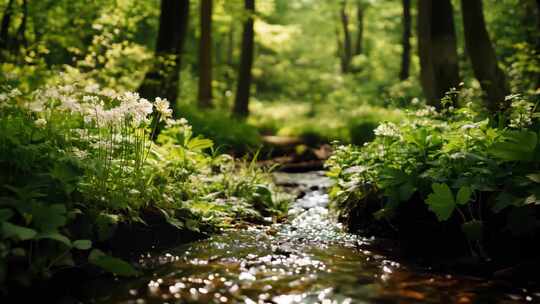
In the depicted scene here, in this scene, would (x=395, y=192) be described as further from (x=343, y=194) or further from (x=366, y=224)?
(x=343, y=194)

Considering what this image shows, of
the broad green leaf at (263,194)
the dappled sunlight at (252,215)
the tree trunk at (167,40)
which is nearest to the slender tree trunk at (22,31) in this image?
the tree trunk at (167,40)

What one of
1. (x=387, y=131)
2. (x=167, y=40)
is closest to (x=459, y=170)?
(x=387, y=131)

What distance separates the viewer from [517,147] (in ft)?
14.0

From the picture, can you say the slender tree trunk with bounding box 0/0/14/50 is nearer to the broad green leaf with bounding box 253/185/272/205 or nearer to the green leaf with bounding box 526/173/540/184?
the broad green leaf with bounding box 253/185/272/205

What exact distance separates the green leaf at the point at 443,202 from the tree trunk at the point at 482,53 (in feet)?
19.5

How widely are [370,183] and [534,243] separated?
1.79 meters

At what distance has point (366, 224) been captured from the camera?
5750 mm

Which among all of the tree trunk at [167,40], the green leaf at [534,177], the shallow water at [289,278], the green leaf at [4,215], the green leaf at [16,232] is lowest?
the shallow water at [289,278]

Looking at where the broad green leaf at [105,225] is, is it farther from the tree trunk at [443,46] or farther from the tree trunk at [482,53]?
the tree trunk at [482,53]

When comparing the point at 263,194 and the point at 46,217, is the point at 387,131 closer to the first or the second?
the point at 263,194

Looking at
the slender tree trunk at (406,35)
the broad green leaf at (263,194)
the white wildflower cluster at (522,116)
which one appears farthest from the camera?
the slender tree trunk at (406,35)

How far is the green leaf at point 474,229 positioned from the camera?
14.4ft

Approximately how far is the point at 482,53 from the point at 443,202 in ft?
21.1

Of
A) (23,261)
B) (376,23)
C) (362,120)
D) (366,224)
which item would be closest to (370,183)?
(366,224)
